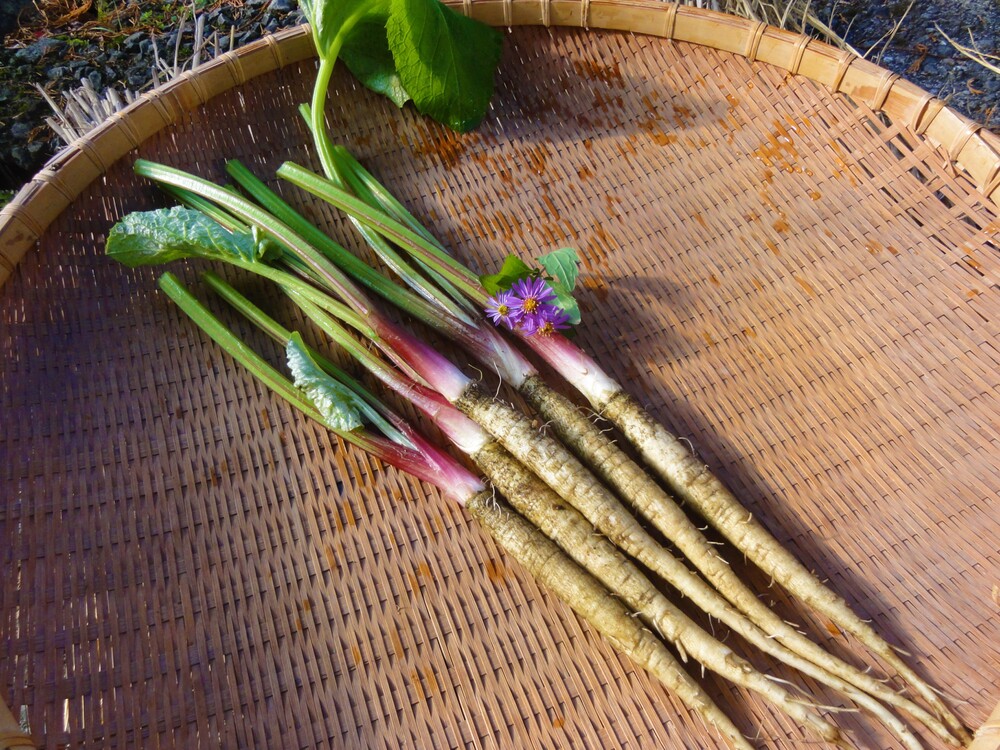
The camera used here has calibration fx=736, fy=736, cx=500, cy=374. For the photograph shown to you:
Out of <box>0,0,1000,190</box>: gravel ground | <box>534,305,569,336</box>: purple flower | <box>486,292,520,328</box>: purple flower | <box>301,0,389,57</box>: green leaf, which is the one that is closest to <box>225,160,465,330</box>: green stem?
<box>486,292,520,328</box>: purple flower

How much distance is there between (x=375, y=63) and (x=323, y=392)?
4.62 feet

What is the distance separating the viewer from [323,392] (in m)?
2.13

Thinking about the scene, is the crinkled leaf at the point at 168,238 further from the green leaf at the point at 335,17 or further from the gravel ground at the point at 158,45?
the gravel ground at the point at 158,45

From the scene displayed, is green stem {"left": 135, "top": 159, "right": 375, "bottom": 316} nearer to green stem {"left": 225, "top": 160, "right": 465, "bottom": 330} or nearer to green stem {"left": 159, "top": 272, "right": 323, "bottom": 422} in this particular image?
green stem {"left": 225, "top": 160, "right": 465, "bottom": 330}

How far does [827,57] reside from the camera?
9.04 ft

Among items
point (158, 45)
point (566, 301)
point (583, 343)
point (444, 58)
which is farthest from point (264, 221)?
point (158, 45)

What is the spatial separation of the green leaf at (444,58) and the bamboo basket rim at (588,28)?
237 mm

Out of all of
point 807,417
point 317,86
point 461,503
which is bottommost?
point 461,503

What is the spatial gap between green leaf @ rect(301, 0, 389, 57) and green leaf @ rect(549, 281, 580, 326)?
1.18 m

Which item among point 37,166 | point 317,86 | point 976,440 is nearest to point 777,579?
point 976,440

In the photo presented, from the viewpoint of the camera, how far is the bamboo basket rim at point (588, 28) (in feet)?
7.94

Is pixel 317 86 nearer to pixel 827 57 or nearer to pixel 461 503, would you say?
pixel 461 503

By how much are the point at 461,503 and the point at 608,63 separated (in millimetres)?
1908

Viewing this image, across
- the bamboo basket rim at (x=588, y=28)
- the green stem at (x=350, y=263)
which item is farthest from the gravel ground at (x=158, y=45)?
the green stem at (x=350, y=263)
